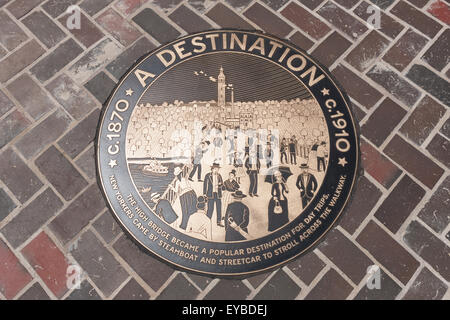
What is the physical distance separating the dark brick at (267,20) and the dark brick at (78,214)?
138cm

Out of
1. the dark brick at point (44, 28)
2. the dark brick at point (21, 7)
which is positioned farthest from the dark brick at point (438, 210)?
the dark brick at point (21, 7)

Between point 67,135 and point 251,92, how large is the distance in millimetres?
1053

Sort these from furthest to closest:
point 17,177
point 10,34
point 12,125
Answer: point 10,34 < point 12,125 < point 17,177

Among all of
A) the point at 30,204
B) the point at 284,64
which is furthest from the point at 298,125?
the point at 30,204

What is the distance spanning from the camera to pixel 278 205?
1.68 metres

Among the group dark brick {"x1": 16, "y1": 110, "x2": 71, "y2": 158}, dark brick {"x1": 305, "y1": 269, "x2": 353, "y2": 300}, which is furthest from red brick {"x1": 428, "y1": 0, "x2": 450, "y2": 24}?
dark brick {"x1": 16, "y1": 110, "x2": 71, "y2": 158}

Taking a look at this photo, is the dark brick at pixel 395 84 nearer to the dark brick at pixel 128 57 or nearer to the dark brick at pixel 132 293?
the dark brick at pixel 128 57

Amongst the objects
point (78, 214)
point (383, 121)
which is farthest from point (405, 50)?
point (78, 214)

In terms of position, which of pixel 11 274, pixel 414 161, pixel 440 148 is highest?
pixel 440 148

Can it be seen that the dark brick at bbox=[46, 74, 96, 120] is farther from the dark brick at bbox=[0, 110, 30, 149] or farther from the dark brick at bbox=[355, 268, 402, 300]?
the dark brick at bbox=[355, 268, 402, 300]

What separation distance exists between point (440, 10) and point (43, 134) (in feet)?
8.29

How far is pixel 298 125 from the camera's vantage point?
1.82 m

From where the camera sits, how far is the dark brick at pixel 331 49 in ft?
6.51

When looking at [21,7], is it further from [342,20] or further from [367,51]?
[367,51]
